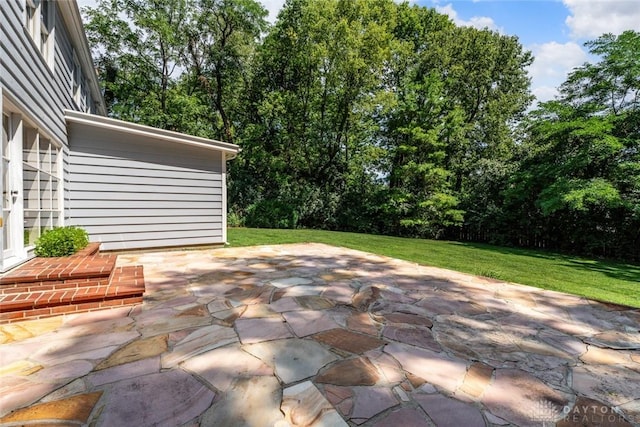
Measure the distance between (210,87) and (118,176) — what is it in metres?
11.4

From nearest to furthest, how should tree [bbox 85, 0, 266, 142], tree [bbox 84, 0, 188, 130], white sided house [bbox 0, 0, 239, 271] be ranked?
1. white sided house [bbox 0, 0, 239, 271]
2. tree [bbox 84, 0, 188, 130]
3. tree [bbox 85, 0, 266, 142]

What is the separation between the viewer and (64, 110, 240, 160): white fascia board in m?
4.89

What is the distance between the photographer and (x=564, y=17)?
6.22m

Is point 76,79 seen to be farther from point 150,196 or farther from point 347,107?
point 347,107

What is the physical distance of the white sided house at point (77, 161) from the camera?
2967 millimetres

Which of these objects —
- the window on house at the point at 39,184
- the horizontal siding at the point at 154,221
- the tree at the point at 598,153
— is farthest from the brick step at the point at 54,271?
the tree at the point at 598,153

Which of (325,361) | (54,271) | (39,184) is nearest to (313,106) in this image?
(39,184)

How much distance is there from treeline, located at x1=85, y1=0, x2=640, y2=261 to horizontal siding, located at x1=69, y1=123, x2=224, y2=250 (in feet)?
21.0

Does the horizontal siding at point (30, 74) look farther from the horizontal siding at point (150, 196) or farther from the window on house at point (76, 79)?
the window on house at point (76, 79)

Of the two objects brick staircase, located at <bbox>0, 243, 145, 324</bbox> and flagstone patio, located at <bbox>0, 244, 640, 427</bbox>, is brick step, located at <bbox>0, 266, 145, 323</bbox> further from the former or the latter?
flagstone patio, located at <bbox>0, 244, 640, 427</bbox>

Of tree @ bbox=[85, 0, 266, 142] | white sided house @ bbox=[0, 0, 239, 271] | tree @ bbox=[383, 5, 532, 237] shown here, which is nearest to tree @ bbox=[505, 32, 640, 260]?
tree @ bbox=[383, 5, 532, 237]

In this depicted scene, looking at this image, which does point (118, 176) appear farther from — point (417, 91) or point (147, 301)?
point (417, 91)

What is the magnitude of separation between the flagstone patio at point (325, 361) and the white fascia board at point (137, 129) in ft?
11.0

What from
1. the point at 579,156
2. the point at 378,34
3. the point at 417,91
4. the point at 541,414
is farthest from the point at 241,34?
the point at 541,414
